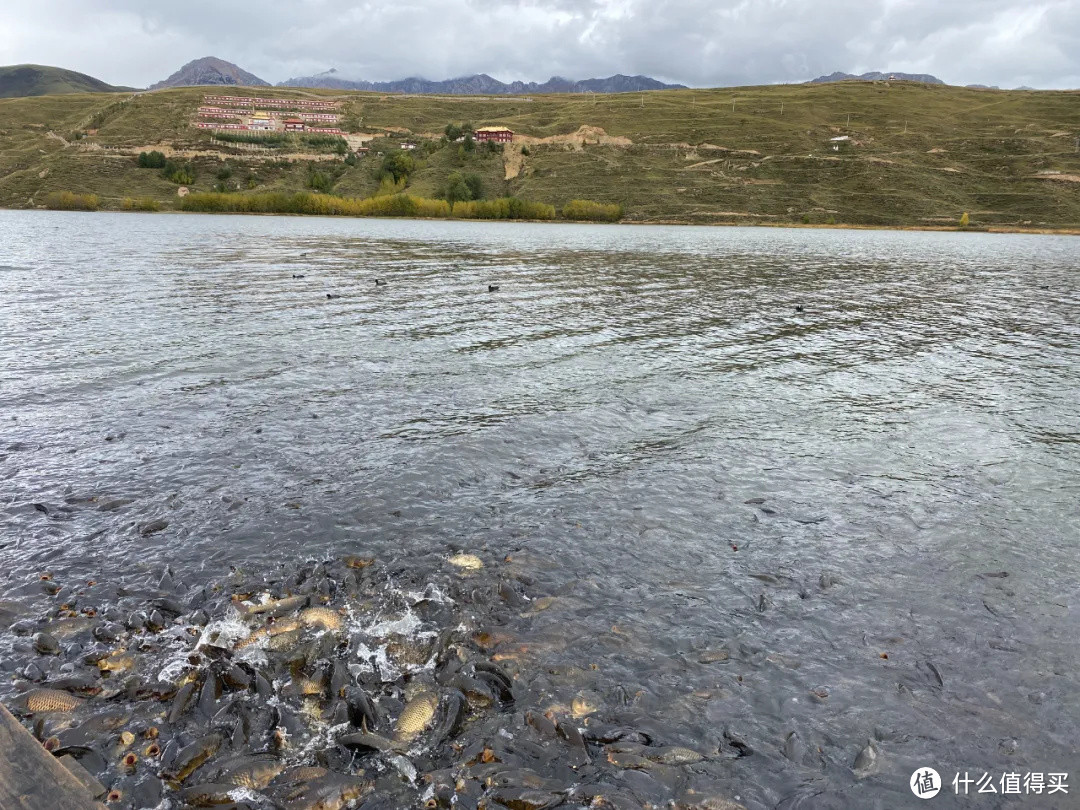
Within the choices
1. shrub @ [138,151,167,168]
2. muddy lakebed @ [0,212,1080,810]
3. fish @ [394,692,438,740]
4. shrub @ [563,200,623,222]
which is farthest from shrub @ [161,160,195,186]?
fish @ [394,692,438,740]

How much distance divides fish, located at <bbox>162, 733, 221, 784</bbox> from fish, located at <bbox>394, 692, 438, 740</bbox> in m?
1.81

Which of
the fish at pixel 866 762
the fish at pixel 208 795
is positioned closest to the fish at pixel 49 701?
the fish at pixel 208 795

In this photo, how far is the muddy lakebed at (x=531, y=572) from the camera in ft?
21.4

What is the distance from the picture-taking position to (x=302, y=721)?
6840 millimetres

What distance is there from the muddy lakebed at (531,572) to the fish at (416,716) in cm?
3

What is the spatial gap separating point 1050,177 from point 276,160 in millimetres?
211982

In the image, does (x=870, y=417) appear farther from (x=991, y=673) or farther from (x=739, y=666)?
(x=739, y=666)

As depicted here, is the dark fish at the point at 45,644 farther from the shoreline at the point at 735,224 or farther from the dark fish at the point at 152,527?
the shoreline at the point at 735,224

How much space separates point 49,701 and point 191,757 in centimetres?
198

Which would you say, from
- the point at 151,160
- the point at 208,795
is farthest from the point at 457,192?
the point at 208,795

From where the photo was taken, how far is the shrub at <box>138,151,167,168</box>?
174000 mm

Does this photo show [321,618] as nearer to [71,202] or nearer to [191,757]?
[191,757]

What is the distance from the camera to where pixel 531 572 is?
9812 millimetres

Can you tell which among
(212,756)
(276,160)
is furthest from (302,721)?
(276,160)
